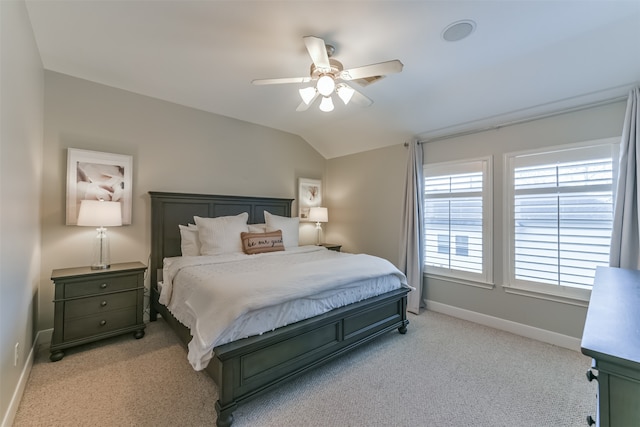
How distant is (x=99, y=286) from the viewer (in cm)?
262

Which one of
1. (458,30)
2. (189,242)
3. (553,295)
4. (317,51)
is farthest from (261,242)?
(553,295)

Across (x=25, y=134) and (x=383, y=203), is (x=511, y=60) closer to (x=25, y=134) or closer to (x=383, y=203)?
(x=383, y=203)

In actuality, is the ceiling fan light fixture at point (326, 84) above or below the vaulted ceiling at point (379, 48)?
below

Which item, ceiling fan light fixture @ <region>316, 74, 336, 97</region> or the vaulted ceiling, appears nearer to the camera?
the vaulted ceiling

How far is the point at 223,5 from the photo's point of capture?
1.93 meters

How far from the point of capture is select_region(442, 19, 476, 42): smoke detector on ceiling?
6.70 ft

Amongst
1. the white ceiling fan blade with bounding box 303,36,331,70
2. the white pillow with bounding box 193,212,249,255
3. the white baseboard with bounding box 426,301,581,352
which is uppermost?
the white ceiling fan blade with bounding box 303,36,331,70

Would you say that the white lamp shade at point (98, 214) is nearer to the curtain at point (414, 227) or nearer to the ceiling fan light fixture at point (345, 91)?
the ceiling fan light fixture at point (345, 91)

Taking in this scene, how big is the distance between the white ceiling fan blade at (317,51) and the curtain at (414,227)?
2.23 meters

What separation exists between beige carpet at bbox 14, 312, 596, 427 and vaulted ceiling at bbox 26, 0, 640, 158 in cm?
262

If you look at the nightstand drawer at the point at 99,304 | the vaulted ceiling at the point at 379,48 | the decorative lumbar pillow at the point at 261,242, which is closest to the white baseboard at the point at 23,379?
the nightstand drawer at the point at 99,304

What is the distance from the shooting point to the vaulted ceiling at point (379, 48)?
196 centimetres

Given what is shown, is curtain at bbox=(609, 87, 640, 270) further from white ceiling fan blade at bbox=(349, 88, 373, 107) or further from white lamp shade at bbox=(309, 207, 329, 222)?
white lamp shade at bbox=(309, 207, 329, 222)

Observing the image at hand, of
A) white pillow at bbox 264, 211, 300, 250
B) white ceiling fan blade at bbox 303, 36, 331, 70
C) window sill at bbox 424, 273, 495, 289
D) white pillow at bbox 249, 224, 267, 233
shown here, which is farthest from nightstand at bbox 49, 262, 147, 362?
window sill at bbox 424, 273, 495, 289
